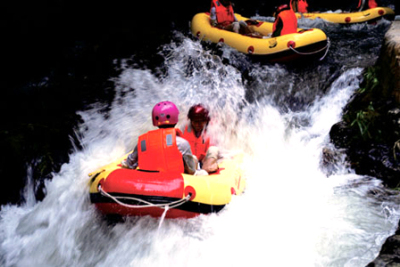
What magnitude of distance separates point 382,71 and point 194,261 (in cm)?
403

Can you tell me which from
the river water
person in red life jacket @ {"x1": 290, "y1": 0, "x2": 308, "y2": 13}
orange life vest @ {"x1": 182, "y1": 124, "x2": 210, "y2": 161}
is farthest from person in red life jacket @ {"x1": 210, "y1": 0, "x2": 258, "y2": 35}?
orange life vest @ {"x1": 182, "y1": 124, "x2": 210, "y2": 161}

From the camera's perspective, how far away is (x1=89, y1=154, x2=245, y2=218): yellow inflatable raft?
3230mm

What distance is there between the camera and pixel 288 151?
5.34m

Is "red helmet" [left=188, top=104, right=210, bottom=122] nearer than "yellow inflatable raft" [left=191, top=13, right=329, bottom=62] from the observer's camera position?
Yes

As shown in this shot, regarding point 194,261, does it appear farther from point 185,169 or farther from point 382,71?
point 382,71

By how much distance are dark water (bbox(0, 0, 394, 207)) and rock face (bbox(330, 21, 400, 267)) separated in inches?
52.5

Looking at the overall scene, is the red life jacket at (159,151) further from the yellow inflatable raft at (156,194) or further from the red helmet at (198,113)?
the red helmet at (198,113)

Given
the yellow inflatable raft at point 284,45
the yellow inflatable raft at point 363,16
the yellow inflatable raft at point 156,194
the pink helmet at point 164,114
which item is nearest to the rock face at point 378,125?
the yellow inflatable raft at point 284,45

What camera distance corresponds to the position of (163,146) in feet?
11.0

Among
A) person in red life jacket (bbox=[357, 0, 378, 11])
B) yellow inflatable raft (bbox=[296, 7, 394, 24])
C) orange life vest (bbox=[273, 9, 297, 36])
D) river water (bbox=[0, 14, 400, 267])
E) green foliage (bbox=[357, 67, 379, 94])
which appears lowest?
river water (bbox=[0, 14, 400, 267])

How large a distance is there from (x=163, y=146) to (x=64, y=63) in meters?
4.88

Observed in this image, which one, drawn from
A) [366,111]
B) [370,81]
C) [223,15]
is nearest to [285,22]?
[223,15]

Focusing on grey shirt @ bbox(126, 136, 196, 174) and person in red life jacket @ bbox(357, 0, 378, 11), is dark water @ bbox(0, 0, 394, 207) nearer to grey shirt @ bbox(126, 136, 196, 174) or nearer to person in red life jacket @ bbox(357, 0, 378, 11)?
person in red life jacket @ bbox(357, 0, 378, 11)

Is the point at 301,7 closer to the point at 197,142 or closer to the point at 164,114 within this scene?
the point at 197,142
